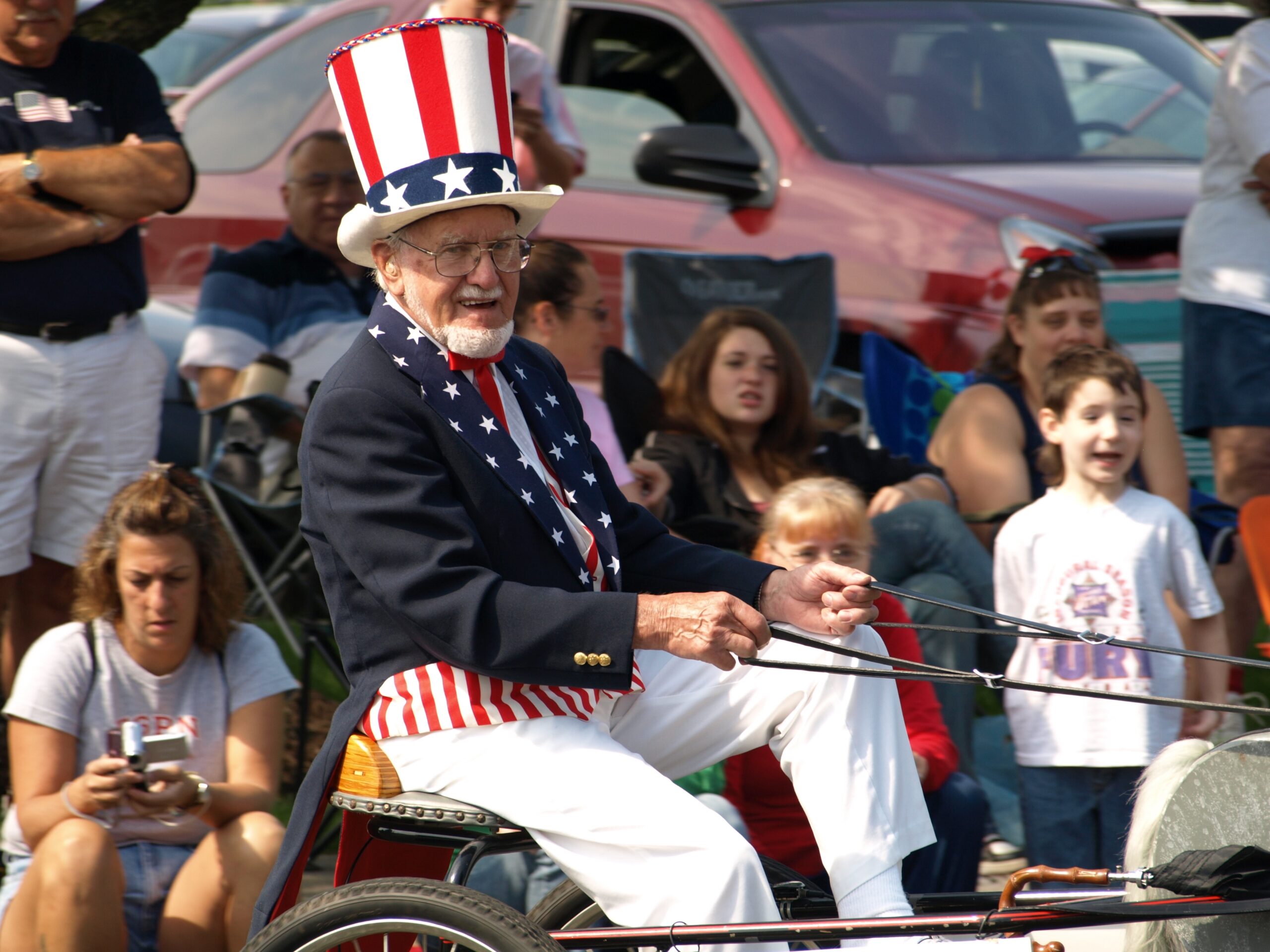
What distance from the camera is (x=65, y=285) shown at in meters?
4.38

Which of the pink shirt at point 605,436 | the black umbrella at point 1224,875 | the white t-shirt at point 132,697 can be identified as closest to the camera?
the black umbrella at point 1224,875

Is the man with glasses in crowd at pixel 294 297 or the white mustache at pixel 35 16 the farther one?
the man with glasses in crowd at pixel 294 297

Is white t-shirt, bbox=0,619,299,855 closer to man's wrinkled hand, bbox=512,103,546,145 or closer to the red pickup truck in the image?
man's wrinkled hand, bbox=512,103,546,145

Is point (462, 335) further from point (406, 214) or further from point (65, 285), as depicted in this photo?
point (65, 285)

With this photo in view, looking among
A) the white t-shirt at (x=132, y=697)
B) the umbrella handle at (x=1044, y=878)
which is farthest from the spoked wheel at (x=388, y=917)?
the white t-shirt at (x=132, y=697)

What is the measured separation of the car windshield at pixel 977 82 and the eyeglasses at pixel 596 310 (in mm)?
1427

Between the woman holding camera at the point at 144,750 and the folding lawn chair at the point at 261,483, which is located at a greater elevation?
the folding lawn chair at the point at 261,483

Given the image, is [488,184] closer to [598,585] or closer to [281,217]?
[598,585]

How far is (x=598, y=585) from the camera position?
3010 millimetres

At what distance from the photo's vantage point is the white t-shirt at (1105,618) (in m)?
3.92

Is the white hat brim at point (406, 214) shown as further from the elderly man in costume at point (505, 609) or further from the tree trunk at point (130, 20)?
the tree trunk at point (130, 20)

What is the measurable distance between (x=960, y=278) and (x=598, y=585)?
9.72 feet

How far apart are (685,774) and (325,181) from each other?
10.4 feet

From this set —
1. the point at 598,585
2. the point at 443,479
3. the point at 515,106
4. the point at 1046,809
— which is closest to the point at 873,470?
the point at 1046,809
